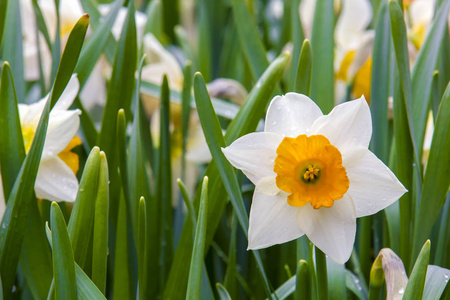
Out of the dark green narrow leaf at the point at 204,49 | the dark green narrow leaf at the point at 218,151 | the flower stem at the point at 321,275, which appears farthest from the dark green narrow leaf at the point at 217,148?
the dark green narrow leaf at the point at 204,49

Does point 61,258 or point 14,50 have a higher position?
point 14,50

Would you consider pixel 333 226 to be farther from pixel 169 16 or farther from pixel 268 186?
pixel 169 16

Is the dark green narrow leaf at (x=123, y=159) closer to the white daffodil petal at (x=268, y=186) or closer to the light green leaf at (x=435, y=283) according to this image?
the white daffodil petal at (x=268, y=186)

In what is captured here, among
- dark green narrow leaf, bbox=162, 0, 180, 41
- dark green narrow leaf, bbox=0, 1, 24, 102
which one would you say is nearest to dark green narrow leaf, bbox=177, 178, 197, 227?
dark green narrow leaf, bbox=0, 1, 24, 102

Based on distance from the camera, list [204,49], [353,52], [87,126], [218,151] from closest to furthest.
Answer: [218,151], [87,126], [353,52], [204,49]

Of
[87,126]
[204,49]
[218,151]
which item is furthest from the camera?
[204,49]

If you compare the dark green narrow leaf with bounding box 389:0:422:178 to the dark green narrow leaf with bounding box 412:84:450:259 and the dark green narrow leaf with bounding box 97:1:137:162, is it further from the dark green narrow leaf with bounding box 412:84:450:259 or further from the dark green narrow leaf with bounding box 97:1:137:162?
the dark green narrow leaf with bounding box 97:1:137:162

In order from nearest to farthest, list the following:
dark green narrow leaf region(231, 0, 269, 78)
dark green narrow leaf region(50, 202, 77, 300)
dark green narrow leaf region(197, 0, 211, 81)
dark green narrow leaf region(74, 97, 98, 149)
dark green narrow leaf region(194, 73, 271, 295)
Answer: dark green narrow leaf region(50, 202, 77, 300) < dark green narrow leaf region(194, 73, 271, 295) < dark green narrow leaf region(74, 97, 98, 149) < dark green narrow leaf region(231, 0, 269, 78) < dark green narrow leaf region(197, 0, 211, 81)

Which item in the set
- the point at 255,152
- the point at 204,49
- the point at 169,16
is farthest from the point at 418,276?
the point at 169,16

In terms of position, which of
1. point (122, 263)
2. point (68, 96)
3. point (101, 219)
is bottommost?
point (122, 263)
